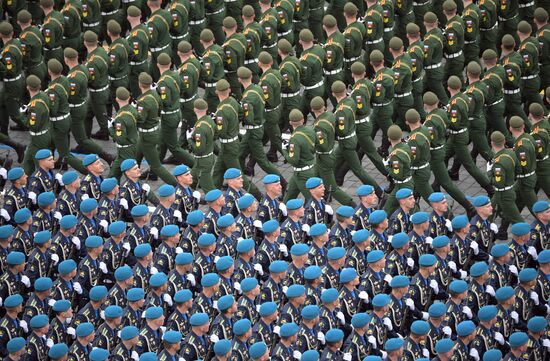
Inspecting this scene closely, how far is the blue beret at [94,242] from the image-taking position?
73.4 feet

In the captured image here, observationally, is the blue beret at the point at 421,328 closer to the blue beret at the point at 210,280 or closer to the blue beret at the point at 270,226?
the blue beret at the point at 210,280

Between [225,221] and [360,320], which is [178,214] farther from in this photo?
[360,320]

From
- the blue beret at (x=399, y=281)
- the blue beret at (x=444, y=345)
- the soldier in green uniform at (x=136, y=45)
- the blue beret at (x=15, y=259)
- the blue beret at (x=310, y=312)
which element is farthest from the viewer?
the soldier in green uniform at (x=136, y=45)

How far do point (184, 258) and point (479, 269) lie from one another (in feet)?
13.9

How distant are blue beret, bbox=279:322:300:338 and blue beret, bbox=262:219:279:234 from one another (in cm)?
244

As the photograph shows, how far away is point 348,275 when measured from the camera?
848 inches

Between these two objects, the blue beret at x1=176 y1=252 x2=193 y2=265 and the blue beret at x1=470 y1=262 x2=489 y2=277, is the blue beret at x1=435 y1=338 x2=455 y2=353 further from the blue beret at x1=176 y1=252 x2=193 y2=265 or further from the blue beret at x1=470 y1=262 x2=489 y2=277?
the blue beret at x1=176 y1=252 x2=193 y2=265

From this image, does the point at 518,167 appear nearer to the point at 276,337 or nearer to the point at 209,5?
the point at 276,337

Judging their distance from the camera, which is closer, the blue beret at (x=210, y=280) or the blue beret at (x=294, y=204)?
the blue beret at (x=210, y=280)

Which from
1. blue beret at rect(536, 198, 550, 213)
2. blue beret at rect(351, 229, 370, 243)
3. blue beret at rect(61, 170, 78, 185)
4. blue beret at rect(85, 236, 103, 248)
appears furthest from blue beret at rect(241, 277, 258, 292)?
blue beret at rect(536, 198, 550, 213)

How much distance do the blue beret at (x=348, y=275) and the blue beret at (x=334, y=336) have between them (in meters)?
1.27

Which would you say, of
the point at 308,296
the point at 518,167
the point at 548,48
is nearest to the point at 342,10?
the point at 548,48

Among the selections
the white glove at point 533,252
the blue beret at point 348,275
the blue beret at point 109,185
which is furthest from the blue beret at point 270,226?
the white glove at point 533,252

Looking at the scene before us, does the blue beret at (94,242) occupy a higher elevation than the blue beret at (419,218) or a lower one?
higher
